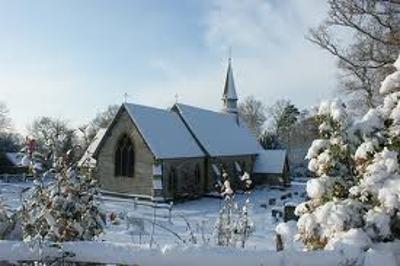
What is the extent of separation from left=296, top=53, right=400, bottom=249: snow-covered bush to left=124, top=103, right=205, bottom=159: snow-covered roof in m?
28.0

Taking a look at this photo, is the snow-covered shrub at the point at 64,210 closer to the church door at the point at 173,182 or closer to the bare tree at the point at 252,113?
the church door at the point at 173,182

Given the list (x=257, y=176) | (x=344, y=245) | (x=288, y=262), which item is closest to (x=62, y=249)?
(x=288, y=262)

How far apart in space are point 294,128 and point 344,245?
95.7 metres

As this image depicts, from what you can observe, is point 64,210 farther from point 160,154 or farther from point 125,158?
point 125,158

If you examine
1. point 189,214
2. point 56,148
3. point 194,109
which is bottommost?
point 189,214

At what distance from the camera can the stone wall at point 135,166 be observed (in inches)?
1428

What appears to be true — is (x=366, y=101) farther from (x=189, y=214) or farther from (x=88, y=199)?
(x=88, y=199)

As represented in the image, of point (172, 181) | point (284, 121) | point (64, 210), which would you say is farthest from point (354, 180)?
point (284, 121)

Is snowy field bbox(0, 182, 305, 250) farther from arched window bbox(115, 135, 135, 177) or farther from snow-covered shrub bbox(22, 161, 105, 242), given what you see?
snow-covered shrub bbox(22, 161, 105, 242)

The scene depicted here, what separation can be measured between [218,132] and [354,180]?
3895 centimetres

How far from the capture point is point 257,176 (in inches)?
1972

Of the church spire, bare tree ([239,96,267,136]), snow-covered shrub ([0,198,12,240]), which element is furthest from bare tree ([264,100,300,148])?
snow-covered shrub ([0,198,12,240])

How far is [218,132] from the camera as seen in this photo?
4628cm

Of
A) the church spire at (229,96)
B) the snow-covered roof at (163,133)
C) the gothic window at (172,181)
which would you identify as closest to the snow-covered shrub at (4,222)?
the snow-covered roof at (163,133)
